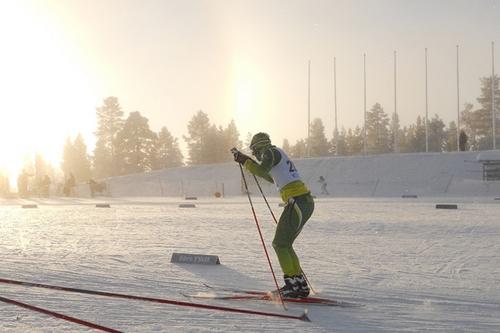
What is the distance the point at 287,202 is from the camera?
6742 mm

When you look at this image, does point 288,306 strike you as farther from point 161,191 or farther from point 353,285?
point 161,191

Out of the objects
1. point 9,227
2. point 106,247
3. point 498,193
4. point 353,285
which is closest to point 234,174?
point 498,193

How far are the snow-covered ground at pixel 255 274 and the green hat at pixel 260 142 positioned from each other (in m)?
1.88

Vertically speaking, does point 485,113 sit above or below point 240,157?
above

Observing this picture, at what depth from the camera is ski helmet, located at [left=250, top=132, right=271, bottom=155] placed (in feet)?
22.2

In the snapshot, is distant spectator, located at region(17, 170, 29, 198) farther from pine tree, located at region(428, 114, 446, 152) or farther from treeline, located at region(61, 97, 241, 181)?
pine tree, located at region(428, 114, 446, 152)

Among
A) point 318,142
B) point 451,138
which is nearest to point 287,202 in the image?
point 318,142

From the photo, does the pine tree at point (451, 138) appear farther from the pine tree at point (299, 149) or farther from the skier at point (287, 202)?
the skier at point (287, 202)

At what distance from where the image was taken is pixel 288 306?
6238 millimetres

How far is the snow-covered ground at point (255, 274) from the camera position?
540cm

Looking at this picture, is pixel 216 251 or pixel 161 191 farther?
pixel 161 191

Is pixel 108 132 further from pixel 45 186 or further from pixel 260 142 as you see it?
pixel 260 142

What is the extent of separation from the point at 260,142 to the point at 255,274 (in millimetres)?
2595

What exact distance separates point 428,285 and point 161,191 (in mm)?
56440
